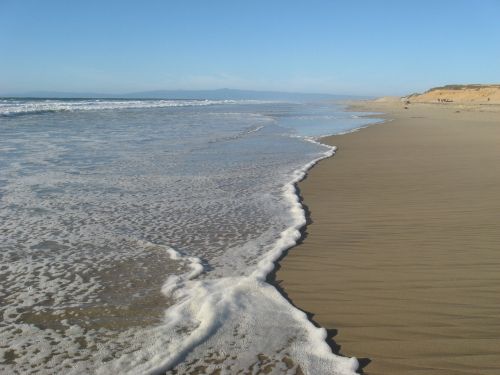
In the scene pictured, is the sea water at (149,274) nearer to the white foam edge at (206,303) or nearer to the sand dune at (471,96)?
the white foam edge at (206,303)

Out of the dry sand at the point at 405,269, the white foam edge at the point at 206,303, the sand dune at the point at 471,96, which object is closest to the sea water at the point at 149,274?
the white foam edge at the point at 206,303

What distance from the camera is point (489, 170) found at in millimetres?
10703

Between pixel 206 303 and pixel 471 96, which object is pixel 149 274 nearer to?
pixel 206 303

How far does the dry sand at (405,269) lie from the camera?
338 cm

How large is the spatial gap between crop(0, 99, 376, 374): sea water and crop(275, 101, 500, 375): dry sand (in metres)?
0.32

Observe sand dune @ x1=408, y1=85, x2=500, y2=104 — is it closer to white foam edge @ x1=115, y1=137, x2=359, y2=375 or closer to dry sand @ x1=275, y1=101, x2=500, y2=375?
dry sand @ x1=275, y1=101, x2=500, y2=375

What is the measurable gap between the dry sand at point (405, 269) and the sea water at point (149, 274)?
1.05ft

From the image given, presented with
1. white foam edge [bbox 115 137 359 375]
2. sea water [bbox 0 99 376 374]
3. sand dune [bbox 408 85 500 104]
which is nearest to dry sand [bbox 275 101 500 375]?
white foam edge [bbox 115 137 359 375]

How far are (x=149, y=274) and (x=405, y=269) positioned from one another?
2.70 meters

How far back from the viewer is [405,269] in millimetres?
4938

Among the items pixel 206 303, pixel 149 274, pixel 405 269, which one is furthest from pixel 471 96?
pixel 206 303

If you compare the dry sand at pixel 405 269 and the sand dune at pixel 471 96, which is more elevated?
the sand dune at pixel 471 96

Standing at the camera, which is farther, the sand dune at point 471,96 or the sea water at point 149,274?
the sand dune at point 471,96

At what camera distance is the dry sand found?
3.38m
